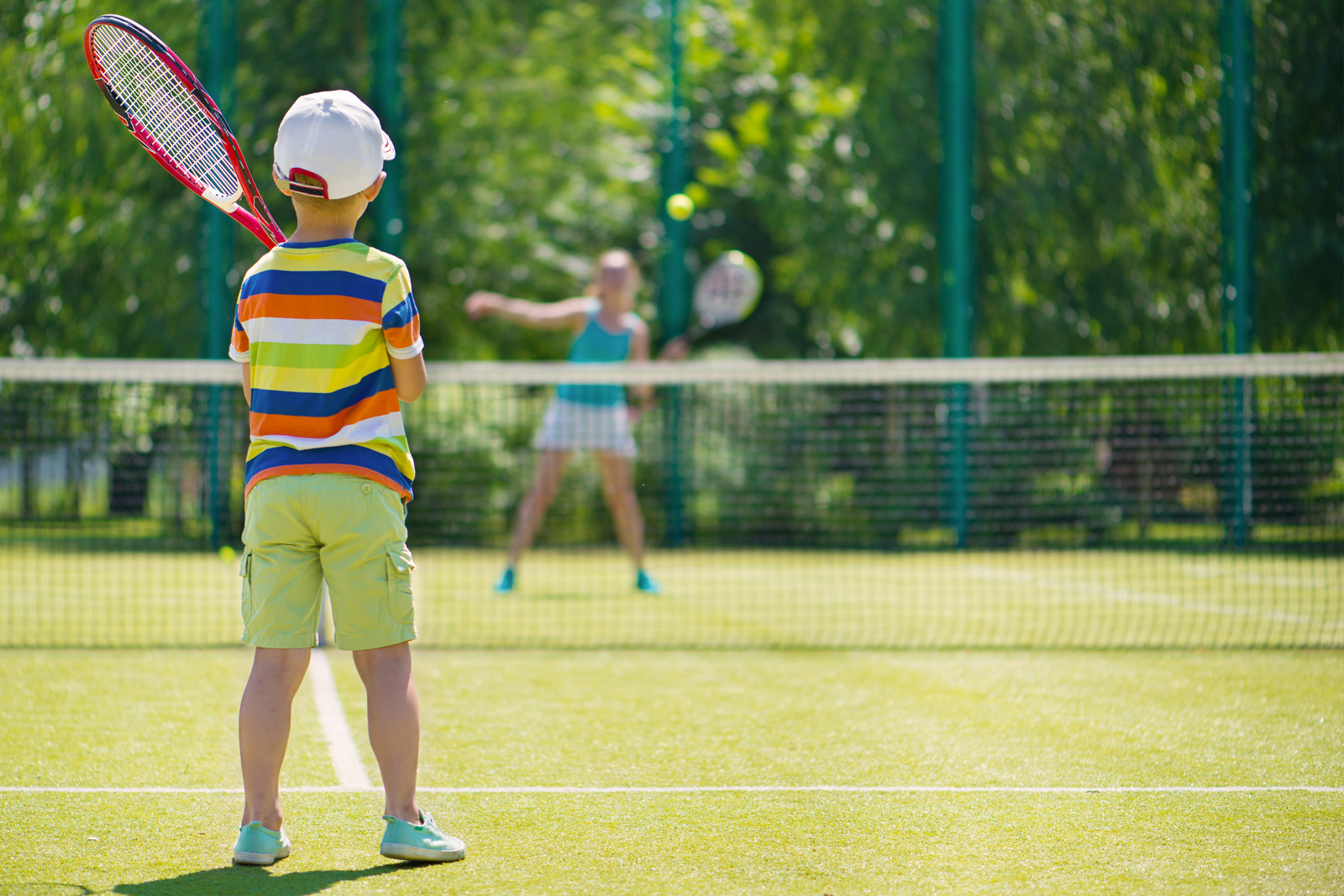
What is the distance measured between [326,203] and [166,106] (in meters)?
1.15

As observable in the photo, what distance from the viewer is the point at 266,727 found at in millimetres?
2936

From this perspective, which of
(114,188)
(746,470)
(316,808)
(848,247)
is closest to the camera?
(316,808)

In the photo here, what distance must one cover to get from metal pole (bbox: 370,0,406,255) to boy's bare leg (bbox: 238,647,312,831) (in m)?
8.97

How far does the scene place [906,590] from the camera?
27.3ft

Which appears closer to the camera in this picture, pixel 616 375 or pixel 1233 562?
pixel 616 375

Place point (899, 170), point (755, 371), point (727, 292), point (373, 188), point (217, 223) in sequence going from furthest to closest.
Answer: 1. point (899, 170)
2. point (727, 292)
3. point (217, 223)
4. point (755, 371)
5. point (373, 188)

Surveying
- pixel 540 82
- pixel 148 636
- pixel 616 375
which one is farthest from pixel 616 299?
pixel 540 82

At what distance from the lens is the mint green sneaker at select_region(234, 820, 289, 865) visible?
2.91 meters

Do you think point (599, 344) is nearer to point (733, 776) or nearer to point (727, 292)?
point (727, 292)

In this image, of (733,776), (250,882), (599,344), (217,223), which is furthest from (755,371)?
(217,223)

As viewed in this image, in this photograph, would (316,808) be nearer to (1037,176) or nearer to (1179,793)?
(1179,793)

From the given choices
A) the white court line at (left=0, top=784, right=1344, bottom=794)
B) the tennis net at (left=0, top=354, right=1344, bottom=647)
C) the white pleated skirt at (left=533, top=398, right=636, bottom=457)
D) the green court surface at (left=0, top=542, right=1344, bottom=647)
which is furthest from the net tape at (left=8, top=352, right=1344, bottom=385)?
the white court line at (left=0, top=784, right=1344, bottom=794)

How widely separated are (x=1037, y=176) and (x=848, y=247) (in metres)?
1.72

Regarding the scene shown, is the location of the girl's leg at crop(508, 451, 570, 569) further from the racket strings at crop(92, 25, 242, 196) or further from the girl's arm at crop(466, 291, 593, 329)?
Result: the racket strings at crop(92, 25, 242, 196)
